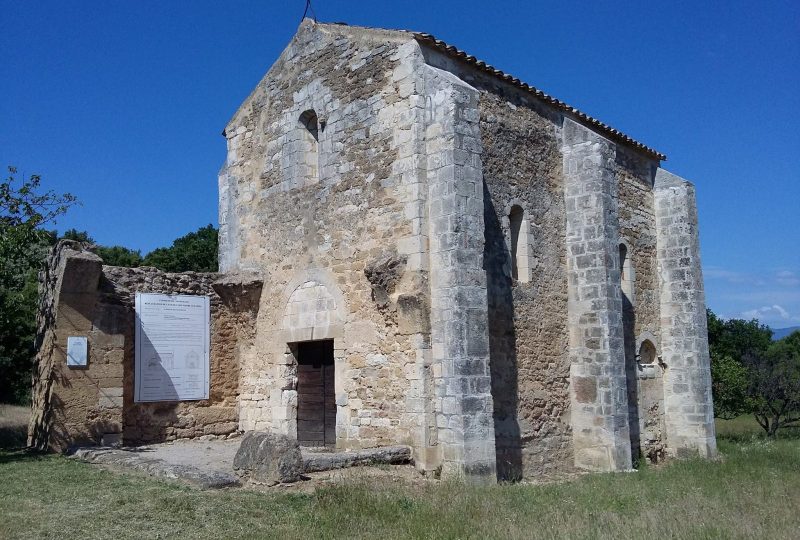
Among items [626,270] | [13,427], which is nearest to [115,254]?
[13,427]

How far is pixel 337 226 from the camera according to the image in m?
11.2

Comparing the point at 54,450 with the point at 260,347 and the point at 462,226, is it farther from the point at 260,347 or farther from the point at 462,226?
the point at 462,226

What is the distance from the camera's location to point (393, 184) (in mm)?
10227

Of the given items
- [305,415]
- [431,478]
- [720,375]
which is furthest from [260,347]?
[720,375]

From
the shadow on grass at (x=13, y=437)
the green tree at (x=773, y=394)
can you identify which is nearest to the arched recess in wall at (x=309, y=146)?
the shadow on grass at (x=13, y=437)

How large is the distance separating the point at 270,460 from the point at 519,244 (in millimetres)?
5403

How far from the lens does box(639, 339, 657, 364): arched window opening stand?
46.6 feet

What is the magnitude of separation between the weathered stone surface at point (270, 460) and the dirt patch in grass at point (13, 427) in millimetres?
5567

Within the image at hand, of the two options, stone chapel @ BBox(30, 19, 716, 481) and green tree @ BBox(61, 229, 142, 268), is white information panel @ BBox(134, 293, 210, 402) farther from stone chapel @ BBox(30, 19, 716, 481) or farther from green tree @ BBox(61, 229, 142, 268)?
green tree @ BBox(61, 229, 142, 268)

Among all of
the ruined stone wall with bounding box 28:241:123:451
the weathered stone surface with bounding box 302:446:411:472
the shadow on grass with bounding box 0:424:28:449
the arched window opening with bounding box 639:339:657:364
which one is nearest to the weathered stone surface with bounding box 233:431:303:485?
the weathered stone surface with bounding box 302:446:411:472

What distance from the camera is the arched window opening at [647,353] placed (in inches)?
559

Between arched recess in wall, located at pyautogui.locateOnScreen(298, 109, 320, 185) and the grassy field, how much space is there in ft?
18.6

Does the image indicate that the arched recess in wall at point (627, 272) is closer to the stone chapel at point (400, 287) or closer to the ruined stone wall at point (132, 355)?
the stone chapel at point (400, 287)

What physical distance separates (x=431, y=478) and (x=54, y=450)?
586cm
